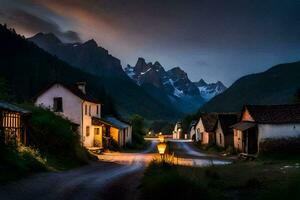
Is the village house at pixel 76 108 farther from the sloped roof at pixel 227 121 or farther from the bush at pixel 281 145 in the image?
the bush at pixel 281 145

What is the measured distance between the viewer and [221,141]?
5550 cm

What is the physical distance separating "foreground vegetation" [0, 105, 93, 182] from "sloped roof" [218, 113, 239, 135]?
85.8 feet

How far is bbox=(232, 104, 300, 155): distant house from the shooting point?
37.8 meters

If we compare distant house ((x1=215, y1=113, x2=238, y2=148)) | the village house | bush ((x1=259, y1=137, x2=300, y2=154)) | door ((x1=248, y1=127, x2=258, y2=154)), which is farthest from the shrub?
distant house ((x1=215, y1=113, x2=238, y2=148))

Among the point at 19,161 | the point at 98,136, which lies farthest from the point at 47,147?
the point at 98,136

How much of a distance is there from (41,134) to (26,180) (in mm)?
10024

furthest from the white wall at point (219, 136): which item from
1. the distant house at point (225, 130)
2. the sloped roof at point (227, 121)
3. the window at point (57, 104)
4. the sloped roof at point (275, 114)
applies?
the window at point (57, 104)

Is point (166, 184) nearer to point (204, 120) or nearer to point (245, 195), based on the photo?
point (245, 195)

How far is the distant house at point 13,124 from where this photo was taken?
23.7 m

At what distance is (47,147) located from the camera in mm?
28531

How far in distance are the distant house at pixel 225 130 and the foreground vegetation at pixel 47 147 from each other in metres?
25.7

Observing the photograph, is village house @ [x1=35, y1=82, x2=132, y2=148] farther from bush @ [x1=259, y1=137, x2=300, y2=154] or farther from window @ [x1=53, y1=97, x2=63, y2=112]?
bush @ [x1=259, y1=137, x2=300, y2=154]

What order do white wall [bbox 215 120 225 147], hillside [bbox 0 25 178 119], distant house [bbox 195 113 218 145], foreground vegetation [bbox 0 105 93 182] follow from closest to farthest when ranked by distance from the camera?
foreground vegetation [bbox 0 105 93 182]
white wall [bbox 215 120 225 147]
distant house [bbox 195 113 218 145]
hillside [bbox 0 25 178 119]

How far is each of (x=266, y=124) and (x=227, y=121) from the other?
57.6 feet
